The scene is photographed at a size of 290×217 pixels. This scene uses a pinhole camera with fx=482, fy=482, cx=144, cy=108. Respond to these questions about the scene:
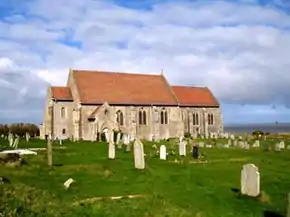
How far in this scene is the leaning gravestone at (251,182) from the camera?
1611cm

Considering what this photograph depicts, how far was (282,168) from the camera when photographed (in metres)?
25.2

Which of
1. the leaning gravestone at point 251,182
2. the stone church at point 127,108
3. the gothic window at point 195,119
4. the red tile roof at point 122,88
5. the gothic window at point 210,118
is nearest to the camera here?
the leaning gravestone at point 251,182

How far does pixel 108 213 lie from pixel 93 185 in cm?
580

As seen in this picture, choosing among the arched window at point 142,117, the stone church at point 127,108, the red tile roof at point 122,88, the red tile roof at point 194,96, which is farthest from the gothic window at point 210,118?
the arched window at point 142,117

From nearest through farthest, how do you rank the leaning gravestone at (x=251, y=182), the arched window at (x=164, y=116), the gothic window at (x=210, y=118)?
the leaning gravestone at (x=251, y=182), the arched window at (x=164, y=116), the gothic window at (x=210, y=118)

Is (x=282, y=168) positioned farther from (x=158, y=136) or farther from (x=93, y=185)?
(x=158, y=136)

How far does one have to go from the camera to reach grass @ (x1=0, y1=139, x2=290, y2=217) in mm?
12664

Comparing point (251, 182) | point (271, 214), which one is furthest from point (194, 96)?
point (271, 214)

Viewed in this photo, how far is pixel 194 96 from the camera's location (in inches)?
3223

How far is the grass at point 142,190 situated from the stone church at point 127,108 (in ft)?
141

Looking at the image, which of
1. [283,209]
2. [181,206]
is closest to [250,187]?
[283,209]

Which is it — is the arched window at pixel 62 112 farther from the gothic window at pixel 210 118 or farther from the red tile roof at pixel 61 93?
the gothic window at pixel 210 118

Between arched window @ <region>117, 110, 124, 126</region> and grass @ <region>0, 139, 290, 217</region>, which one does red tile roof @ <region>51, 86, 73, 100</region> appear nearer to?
arched window @ <region>117, 110, 124, 126</region>

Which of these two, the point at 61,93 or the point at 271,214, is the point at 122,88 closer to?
the point at 61,93
